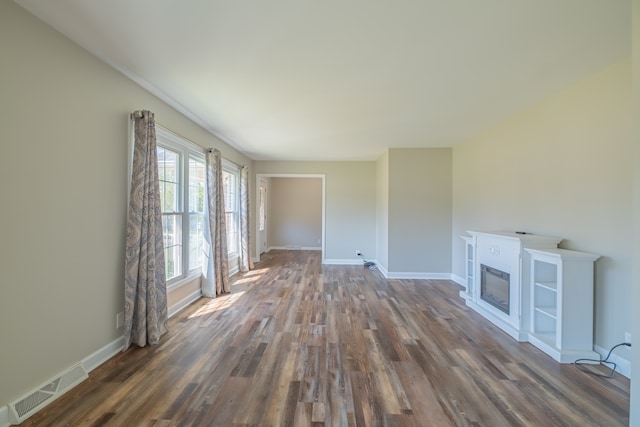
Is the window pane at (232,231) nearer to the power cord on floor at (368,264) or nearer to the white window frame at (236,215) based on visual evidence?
the white window frame at (236,215)

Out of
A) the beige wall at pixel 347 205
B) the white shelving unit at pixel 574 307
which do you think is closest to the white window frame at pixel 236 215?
the beige wall at pixel 347 205

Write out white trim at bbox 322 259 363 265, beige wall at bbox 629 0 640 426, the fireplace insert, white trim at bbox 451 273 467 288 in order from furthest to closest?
white trim at bbox 322 259 363 265 → white trim at bbox 451 273 467 288 → the fireplace insert → beige wall at bbox 629 0 640 426

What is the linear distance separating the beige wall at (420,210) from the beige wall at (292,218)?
4055 mm

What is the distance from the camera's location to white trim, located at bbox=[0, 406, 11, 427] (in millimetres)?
1508

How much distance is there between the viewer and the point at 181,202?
3.48 metres

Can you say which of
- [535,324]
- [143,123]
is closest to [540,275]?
[535,324]

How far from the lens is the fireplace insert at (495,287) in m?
2.96

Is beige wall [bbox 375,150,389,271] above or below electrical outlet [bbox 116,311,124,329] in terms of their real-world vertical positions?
above

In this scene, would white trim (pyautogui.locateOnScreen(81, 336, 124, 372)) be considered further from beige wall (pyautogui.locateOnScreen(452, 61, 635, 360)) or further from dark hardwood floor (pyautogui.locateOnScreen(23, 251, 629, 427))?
beige wall (pyautogui.locateOnScreen(452, 61, 635, 360))

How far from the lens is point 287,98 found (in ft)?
9.36

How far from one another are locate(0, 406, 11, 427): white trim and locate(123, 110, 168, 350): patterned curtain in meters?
0.84

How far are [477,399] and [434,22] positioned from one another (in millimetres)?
2586

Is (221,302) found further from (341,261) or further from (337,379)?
(341,261)

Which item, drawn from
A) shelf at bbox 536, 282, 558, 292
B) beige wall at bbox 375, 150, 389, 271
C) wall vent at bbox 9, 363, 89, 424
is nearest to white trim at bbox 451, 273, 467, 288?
beige wall at bbox 375, 150, 389, 271
